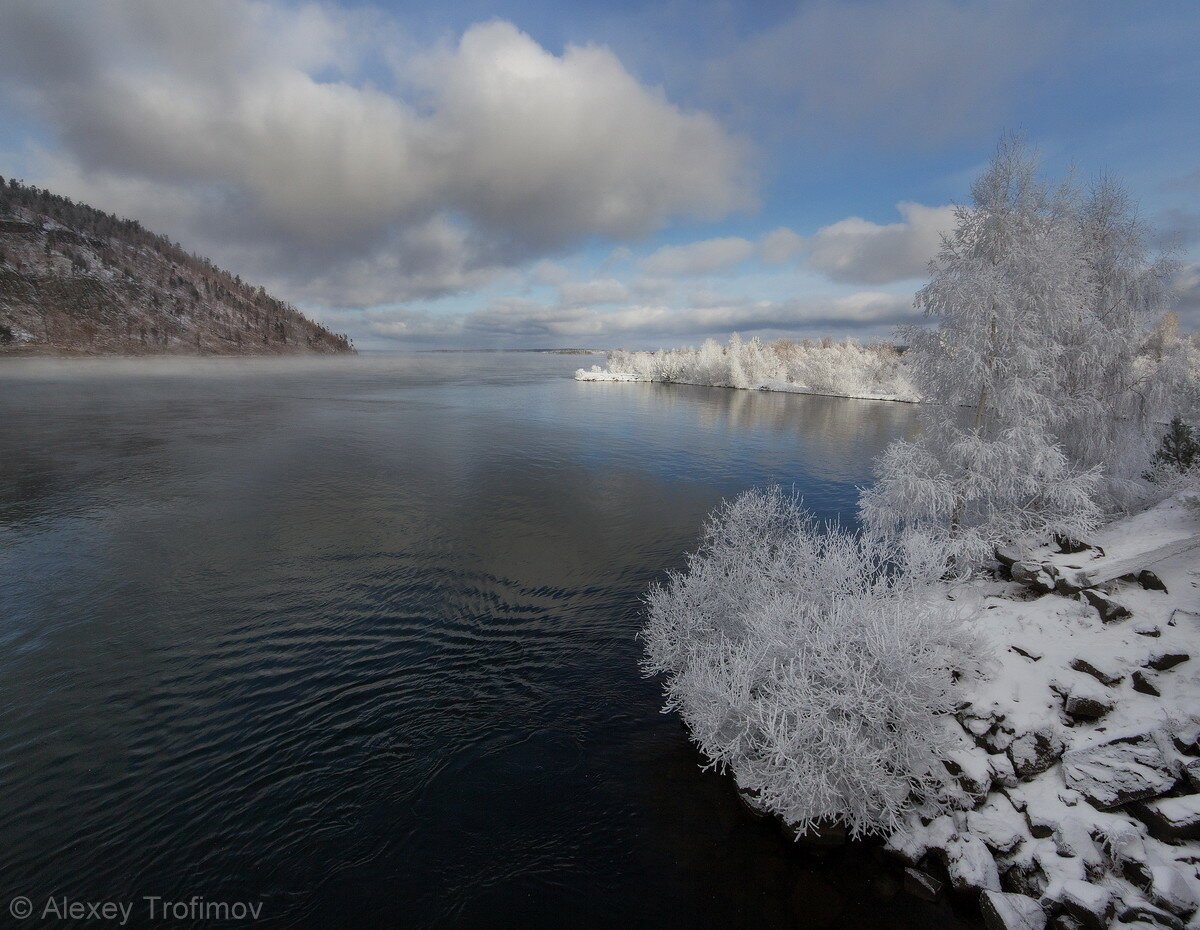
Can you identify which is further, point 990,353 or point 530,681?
point 990,353

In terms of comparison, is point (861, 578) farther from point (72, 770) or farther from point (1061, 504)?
point (72, 770)

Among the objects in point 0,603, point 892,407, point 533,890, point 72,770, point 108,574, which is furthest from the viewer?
point 892,407

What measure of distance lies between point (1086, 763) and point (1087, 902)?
2.85m

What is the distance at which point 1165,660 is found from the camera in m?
12.0

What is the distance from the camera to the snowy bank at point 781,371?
400ft

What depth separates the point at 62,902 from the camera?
9.56 meters

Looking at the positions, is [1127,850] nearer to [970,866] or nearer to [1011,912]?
[1011,912]

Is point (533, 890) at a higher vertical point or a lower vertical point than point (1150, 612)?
lower

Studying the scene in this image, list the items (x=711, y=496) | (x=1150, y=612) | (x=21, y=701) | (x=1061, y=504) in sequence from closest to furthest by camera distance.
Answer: (x=1150, y=612) → (x=21, y=701) → (x=1061, y=504) → (x=711, y=496)

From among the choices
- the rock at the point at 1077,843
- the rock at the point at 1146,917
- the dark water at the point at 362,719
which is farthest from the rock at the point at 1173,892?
the dark water at the point at 362,719

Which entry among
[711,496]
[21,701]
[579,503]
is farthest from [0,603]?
[711,496]

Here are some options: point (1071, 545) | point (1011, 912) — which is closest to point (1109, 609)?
point (1071, 545)

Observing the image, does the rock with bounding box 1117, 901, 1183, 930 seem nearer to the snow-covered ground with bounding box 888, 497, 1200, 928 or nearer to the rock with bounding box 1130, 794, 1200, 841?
the snow-covered ground with bounding box 888, 497, 1200, 928

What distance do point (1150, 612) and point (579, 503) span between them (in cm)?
2790
